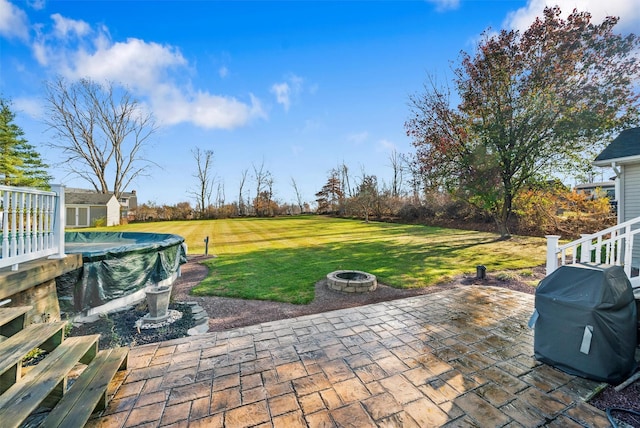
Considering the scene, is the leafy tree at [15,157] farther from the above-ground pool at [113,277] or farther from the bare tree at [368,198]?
the bare tree at [368,198]

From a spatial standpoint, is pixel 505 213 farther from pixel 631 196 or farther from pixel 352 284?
pixel 352 284

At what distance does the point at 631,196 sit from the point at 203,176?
35.5 m

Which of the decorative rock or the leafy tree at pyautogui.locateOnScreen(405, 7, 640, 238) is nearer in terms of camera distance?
the decorative rock

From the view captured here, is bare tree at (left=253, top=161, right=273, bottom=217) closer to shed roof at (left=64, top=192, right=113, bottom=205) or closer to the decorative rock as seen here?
shed roof at (left=64, top=192, right=113, bottom=205)

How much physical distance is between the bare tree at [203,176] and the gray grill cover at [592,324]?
34.7 metres

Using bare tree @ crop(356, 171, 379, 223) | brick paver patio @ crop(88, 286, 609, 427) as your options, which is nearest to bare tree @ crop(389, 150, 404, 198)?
bare tree @ crop(356, 171, 379, 223)

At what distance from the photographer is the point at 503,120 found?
11.1 m

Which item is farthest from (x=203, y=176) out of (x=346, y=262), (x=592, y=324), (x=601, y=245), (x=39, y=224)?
(x=592, y=324)

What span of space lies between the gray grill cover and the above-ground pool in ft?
20.3

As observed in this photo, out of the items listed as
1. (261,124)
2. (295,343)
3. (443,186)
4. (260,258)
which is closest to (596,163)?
(443,186)

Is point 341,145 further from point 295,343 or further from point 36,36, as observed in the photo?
point 295,343

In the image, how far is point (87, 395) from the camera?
1.98 m

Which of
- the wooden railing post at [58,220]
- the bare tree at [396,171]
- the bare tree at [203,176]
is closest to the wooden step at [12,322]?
the wooden railing post at [58,220]

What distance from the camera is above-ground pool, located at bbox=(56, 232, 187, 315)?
4137 millimetres
